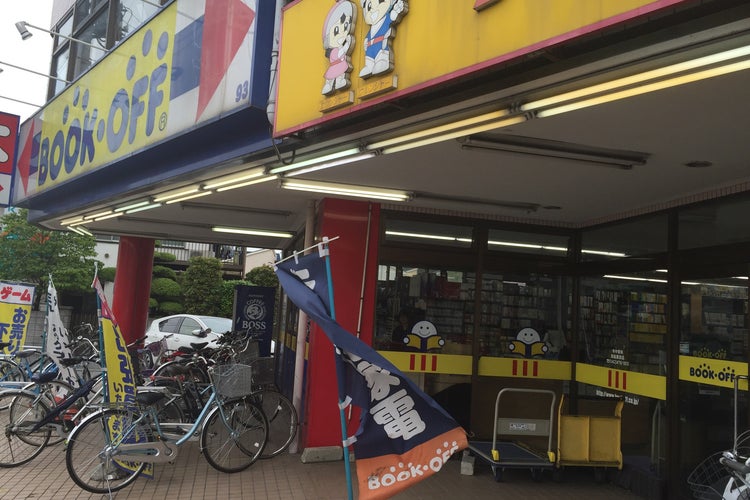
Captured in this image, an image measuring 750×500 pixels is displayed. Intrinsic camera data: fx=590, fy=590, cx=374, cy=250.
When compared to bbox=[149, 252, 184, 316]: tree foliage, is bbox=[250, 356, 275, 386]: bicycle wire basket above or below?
below

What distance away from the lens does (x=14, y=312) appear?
31.6 ft

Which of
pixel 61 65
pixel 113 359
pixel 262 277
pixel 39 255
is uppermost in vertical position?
pixel 61 65

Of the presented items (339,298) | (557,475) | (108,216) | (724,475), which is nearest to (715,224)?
(724,475)

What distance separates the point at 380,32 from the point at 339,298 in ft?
12.3

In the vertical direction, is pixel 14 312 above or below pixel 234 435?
above

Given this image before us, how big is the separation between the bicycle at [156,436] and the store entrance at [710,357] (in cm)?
447

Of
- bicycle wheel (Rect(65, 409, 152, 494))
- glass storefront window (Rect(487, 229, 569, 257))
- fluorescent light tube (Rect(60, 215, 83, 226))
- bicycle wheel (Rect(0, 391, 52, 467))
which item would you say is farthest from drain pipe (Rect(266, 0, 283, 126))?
fluorescent light tube (Rect(60, 215, 83, 226))

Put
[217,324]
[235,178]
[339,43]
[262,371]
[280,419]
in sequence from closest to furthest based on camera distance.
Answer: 1. [339,43]
2. [235,178]
3. [280,419]
4. [262,371]
5. [217,324]

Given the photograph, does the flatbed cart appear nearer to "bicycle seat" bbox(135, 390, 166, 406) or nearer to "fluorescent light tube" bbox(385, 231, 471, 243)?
"fluorescent light tube" bbox(385, 231, 471, 243)

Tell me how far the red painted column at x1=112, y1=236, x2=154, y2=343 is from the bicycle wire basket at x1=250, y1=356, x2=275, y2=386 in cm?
484

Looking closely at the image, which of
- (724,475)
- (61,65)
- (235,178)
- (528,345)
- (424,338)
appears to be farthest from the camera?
(61,65)

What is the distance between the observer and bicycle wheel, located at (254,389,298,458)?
7082 mm

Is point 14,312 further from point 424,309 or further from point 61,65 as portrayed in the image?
point 61,65

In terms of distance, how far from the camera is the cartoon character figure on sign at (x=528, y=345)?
25.4 feet
